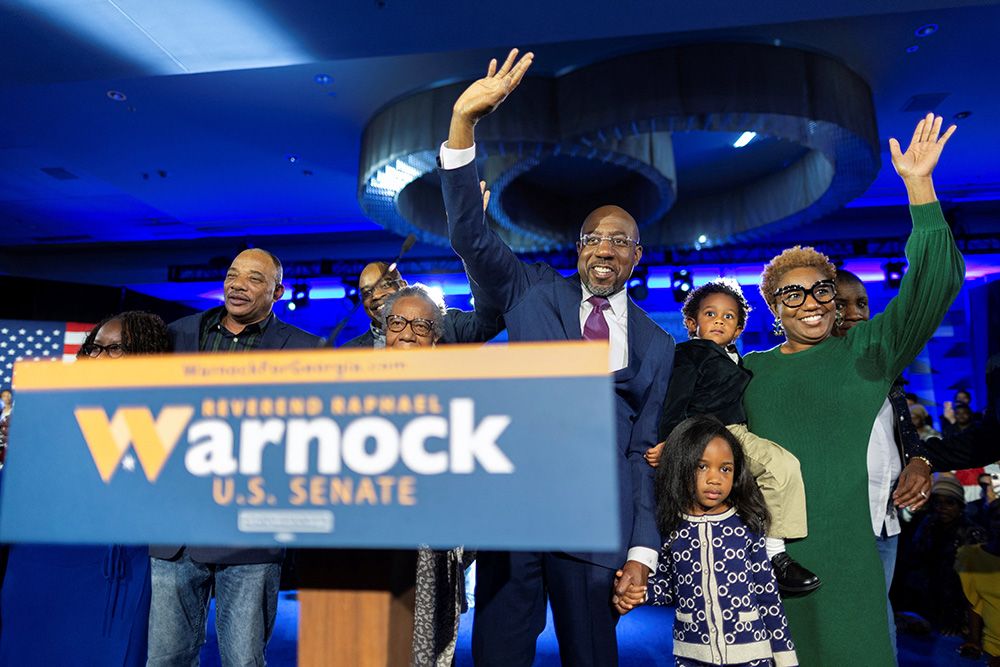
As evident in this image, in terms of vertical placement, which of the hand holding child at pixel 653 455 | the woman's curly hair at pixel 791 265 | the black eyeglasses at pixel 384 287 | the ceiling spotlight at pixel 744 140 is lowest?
the hand holding child at pixel 653 455

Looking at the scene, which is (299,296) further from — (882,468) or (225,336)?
(882,468)

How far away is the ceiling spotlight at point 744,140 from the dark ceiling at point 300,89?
0.11 m

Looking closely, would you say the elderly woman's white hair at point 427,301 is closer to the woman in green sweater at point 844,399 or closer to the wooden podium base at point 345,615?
the wooden podium base at point 345,615

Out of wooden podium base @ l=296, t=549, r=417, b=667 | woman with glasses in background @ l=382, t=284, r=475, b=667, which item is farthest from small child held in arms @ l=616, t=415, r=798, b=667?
wooden podium base @ l=296, t=549, r=417, b=667

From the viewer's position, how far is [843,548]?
5.19 feet

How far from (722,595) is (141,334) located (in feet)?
5.67

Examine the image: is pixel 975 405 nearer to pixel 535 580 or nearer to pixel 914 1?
pixel 914 1

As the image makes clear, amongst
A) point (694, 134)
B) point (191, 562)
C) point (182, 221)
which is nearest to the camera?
point (191, 562)

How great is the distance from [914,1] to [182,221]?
26.7ft

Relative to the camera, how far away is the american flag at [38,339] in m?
8.12


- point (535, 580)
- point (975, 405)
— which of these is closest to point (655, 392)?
point (535, 580)

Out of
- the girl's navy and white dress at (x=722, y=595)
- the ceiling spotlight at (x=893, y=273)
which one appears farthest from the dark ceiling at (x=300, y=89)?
the girl's navy and white dress at (x=722, y=595)

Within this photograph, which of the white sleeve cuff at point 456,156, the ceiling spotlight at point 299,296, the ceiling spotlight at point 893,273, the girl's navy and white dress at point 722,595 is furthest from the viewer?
the ceiling spotlight at point 299,296

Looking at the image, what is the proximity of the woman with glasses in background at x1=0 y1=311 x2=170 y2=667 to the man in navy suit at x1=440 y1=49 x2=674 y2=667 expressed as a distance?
1.04m
